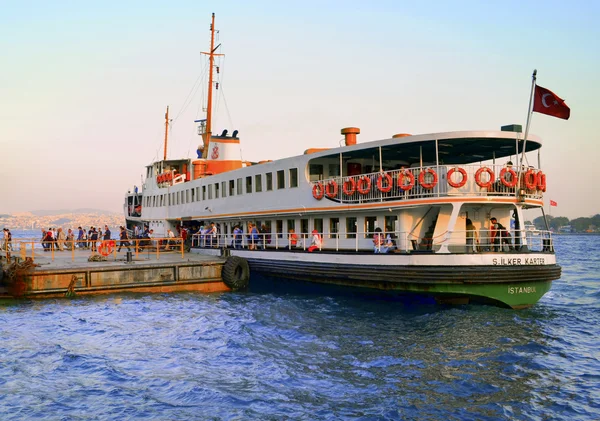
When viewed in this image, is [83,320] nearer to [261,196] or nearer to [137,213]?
[261,196]

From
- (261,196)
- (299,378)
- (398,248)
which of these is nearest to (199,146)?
(261,196)

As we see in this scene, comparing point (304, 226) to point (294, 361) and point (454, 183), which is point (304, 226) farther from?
point (294, 361)

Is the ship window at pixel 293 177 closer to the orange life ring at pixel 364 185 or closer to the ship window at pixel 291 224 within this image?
the ship window at pixel 291 224

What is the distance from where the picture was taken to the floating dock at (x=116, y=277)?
19561 mm

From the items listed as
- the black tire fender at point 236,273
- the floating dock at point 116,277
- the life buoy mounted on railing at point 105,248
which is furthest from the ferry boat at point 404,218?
the life buoy mounted on railing at point 105,248

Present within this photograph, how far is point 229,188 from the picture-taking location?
29297mm

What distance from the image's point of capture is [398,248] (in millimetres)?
19891

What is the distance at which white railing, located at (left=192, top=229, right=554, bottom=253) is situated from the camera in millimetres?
18531

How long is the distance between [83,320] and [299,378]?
861 cm

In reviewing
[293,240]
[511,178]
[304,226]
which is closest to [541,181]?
[511,178]

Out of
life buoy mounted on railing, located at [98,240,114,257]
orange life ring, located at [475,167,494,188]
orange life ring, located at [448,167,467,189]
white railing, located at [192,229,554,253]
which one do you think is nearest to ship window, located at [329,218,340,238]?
white railing, located at [192,229,554,253]

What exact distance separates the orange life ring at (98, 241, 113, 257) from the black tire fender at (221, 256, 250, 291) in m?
5.86

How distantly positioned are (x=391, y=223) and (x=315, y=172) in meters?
4.98

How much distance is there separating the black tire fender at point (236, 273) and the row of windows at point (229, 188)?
400 cm
